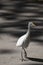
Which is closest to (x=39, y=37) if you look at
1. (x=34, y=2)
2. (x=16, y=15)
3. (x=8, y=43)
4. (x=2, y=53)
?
(x=8, y=43)

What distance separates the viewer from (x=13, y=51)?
495cm

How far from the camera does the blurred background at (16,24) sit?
16.1 ft

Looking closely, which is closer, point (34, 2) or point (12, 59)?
point (12, 59)

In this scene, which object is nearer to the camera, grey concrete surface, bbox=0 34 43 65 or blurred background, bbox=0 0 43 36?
grey concrete surface, bbox=0 34 43 65

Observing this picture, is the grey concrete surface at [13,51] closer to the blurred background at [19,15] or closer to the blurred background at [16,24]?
the blurred background at [16,24]

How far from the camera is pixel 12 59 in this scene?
4.57 metres

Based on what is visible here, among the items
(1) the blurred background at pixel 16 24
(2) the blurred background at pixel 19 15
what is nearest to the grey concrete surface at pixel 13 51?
(1) the blurred background at pixel 16 24

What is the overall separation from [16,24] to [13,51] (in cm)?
184

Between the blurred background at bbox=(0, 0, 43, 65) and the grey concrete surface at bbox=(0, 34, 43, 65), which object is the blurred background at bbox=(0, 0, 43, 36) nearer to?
the blurred background at bbox=(0, 0, 43, 65)

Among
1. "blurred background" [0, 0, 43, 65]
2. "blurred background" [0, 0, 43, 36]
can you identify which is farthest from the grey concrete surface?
"blurred background" [0, 0, 43, 36]

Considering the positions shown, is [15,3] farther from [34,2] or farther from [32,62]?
[32,62]

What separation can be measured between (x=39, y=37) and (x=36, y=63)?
130cm

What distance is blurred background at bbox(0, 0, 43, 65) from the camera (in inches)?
193

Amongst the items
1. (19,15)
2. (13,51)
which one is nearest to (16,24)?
(19,15)
